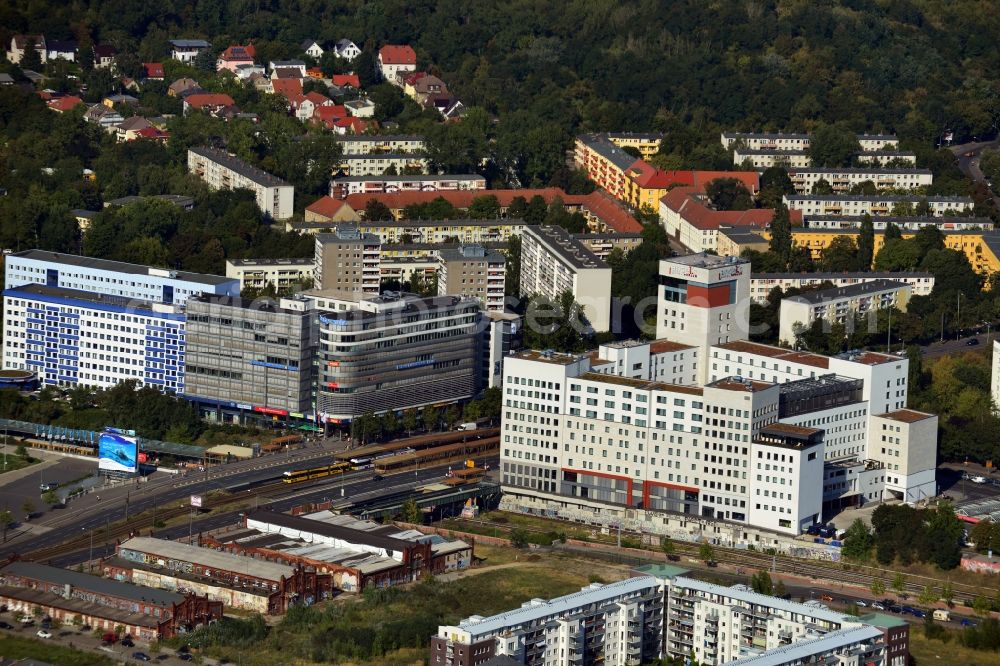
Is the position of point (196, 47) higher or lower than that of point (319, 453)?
higher

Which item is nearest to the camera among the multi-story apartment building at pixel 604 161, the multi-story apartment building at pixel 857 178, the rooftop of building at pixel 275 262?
the rooftop of building at pixel 275 262

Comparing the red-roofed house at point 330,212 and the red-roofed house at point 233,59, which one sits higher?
the red-roofed house at point 233,59

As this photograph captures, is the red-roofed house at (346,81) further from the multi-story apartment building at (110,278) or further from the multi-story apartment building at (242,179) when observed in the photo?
the multi-story apartment building at (110,278)

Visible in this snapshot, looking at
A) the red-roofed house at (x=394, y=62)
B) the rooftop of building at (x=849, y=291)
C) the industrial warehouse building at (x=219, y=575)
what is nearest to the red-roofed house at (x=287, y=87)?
the red-roofed house at (x=394, y=62)

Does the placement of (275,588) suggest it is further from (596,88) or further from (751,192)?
(596,88)

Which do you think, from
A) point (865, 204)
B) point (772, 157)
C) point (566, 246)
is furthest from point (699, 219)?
point (772, 157)

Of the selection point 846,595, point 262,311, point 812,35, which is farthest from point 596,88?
point 846,595

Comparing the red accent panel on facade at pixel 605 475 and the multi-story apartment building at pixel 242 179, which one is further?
the multi-story apartment building at pixel 242 179
